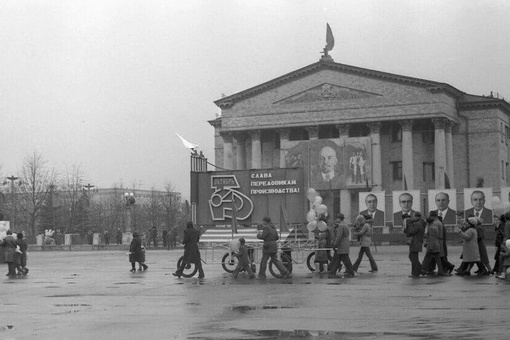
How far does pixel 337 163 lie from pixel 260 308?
→ 205ft

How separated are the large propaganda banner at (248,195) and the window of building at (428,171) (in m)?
54.6

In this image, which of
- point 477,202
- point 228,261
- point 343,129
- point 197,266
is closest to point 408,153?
point 343,129

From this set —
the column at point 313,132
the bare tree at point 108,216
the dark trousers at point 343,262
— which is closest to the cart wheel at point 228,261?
the dark trousers at point 343,262

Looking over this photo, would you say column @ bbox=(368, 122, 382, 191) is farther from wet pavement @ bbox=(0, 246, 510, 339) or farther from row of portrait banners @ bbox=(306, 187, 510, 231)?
wet pavement @ bbox=(0, 246, 510, 339)

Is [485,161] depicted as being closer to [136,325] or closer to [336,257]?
[336,257]

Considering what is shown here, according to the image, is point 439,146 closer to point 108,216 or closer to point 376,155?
point 376,155

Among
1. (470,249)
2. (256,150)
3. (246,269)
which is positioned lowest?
(246,269)

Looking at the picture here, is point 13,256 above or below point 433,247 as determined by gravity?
below

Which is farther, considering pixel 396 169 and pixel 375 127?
pixel 396 169

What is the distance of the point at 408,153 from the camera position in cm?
7988

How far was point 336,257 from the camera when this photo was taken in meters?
24.8

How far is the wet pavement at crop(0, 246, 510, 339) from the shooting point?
40.0 ft

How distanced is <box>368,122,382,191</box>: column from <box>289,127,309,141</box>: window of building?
6744 millimetres

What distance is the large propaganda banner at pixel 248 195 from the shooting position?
1134 inches
